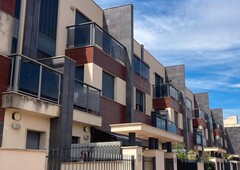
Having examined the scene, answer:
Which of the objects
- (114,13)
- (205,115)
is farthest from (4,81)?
(205,115)

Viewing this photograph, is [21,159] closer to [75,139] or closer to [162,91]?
[75,139]

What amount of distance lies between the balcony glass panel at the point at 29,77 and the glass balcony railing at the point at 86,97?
11.0 ft

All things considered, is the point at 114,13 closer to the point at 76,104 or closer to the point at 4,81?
the point at 76,104

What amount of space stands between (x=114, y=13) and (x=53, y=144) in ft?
43.3

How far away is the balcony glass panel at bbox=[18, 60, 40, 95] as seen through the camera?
42.6 feet

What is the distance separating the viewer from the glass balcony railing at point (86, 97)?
16.8 meters

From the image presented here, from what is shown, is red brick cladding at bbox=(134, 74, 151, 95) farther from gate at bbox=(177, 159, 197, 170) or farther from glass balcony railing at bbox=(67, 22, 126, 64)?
gate at bbox=(177, 159, 197, 170)

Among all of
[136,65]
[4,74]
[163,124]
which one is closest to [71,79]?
[4,74]

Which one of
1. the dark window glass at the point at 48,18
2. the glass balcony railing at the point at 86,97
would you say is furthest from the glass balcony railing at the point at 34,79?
the dark window glass at the point at 48,18

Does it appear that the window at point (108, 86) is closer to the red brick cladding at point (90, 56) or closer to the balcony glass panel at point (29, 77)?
the red brick cladding at point (90, 56)

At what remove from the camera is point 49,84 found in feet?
47.5

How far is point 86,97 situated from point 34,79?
4.28 m

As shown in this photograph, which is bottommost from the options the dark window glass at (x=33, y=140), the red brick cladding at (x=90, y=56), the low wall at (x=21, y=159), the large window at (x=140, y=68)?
the low wall at (x=21, y=159)

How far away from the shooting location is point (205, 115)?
51.2 m
